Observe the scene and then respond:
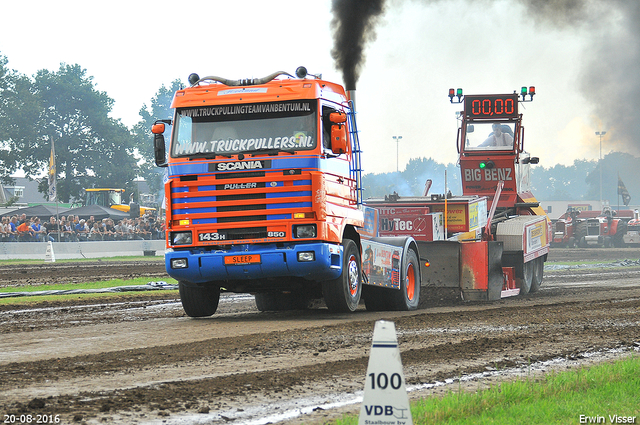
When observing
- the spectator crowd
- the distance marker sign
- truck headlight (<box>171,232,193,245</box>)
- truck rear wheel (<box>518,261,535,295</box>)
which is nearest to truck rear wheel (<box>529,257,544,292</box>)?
truck rear wheel (<box>518,261,535,295</box>)

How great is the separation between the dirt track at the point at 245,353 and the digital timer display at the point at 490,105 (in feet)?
20.5

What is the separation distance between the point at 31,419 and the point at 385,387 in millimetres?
2396

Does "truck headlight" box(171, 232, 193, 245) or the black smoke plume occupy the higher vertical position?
the black smoke plume

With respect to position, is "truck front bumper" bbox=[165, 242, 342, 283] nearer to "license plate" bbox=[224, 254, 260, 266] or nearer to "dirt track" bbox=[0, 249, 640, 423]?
"license plate" bbox=[224, 254, 260, 266]

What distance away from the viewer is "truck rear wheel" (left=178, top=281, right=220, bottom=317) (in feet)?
39.9

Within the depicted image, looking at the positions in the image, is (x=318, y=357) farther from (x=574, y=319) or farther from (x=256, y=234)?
(x=574, y=319)

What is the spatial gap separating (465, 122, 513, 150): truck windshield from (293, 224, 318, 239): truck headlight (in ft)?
31.3

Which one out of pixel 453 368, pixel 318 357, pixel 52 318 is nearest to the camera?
pixel 453 368

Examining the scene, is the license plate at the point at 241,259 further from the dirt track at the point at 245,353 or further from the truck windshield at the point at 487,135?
the truck windshield at the point at 487,135

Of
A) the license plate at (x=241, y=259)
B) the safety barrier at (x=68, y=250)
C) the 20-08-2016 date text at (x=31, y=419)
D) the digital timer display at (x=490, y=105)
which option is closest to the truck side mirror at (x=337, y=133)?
the license plate at (x=241, y=259)

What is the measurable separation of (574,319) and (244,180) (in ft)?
16.8

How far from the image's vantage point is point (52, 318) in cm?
1245

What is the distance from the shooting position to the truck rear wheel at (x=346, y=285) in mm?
11578

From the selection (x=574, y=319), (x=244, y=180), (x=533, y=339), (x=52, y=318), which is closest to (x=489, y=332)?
(x=533, y=339)
